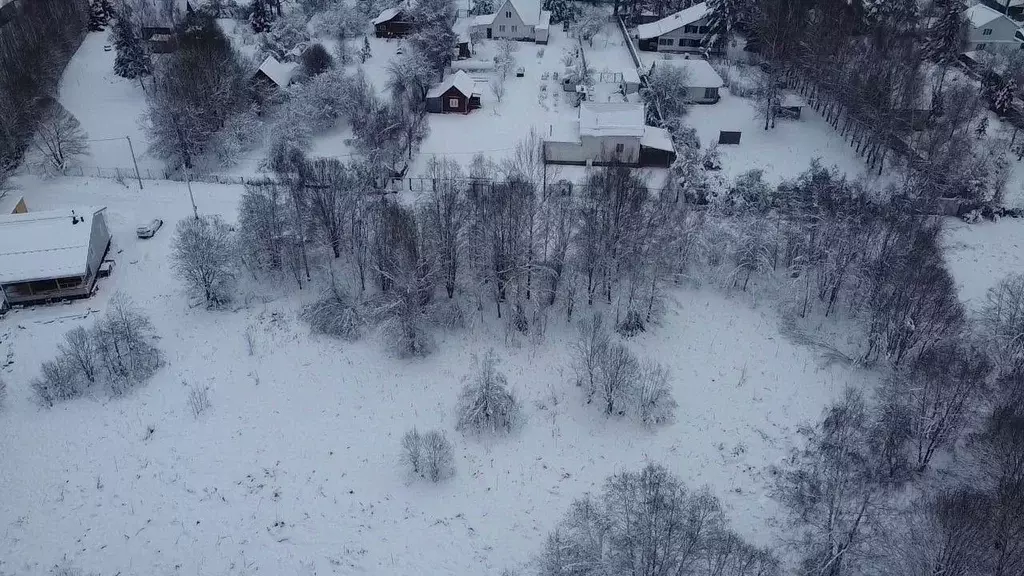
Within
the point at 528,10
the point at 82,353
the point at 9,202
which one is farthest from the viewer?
the point at 528,10

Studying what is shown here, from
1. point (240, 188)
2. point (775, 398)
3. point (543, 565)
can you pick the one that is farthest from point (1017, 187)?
point (240, 188)

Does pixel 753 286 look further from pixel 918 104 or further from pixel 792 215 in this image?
pixel 918 104

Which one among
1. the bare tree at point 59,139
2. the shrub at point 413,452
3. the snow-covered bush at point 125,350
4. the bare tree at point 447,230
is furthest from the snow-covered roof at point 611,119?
the bare tree at point 59,139

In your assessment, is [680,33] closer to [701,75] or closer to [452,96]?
[701,75]

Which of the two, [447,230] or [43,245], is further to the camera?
[43,245]

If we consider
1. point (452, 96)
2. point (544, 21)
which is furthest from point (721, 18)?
point (452, 96)

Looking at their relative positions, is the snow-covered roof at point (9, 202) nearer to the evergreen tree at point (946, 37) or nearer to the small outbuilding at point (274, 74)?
the small outbuilding at point (274, 74)

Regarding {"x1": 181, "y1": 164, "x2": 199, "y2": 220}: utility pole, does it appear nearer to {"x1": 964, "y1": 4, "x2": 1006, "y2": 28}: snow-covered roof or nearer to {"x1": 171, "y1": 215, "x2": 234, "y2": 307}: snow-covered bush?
{"x1": 171, "y1": 215, "x2": 234, "y2": 307}: snow-covered bush
